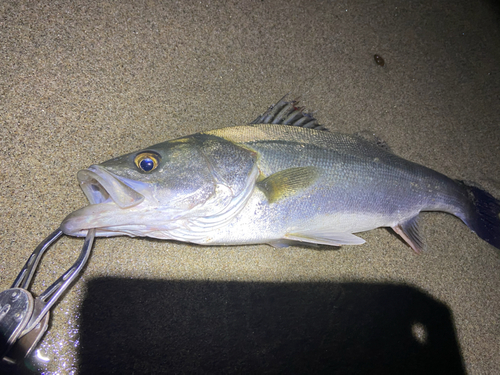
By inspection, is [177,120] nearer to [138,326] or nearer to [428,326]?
[138,326]

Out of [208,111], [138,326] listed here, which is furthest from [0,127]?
[138,326]

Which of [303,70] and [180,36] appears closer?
[180,36]

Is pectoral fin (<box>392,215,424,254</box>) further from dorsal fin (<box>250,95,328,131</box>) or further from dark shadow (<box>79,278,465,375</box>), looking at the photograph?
dorsal fin (<box>250,95,328,131</box>)

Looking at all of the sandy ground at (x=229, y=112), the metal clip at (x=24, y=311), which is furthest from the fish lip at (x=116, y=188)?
the sandy ground at (x=229, y=112)

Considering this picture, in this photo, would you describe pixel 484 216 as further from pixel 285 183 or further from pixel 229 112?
pixel 229 112

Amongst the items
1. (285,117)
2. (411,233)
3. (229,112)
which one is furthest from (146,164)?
(411,233)

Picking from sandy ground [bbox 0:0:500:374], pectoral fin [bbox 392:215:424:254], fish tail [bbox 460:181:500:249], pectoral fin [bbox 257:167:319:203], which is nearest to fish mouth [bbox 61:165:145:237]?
sandy ground [bbox 0:0:500:374]
